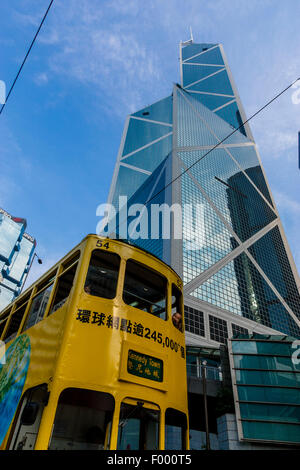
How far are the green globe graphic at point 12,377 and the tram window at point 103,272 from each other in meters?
1.68

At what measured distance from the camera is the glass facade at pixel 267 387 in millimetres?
12875

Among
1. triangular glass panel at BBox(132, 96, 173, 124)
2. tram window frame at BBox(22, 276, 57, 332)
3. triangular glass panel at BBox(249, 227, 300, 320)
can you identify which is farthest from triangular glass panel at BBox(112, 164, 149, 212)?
tram window frame at BBox(22, 276, 57, 332)

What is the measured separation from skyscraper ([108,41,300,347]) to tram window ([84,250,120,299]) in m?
27.3

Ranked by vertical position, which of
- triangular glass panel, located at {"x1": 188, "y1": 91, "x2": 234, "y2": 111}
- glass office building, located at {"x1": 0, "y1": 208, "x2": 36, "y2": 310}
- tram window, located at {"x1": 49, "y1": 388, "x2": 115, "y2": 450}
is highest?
triangular glass panel, located at {"x1": 188, "y1": 91, "x2": 234, "y2": 111}

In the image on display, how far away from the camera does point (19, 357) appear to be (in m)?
5.66

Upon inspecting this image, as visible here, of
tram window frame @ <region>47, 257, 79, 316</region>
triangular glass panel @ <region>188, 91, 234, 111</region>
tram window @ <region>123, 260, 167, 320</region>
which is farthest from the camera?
triangular glass panel @ <region>188, 91, 234, 111</region>

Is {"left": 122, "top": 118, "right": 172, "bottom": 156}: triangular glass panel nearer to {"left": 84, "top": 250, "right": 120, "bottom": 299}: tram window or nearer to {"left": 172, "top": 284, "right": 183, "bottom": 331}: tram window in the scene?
{"left": 172, "top": 284, "right": 183, "bottom": 331}: tram window

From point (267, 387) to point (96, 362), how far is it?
1278 cm

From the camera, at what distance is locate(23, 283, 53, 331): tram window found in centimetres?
592

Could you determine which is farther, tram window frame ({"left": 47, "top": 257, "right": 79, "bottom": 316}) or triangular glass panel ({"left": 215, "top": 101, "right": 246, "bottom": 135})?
triangular glass panel ({"left": 215, "top": 101, "right": 246, "bottom": 135})

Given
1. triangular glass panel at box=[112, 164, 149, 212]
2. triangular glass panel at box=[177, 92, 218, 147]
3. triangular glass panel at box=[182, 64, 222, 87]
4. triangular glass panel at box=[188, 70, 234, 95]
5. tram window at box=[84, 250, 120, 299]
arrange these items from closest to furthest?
tram window at box=[84, 250, 120, 299] < triangular glass panel at box=[177, 92, 218, 147] < triangular glass panel at box=[112, 164, 149, 212] < triangular glass panel at box=[188, 70, 234, 95] < triangular glass panel at box=[182, 64, 222, 87]

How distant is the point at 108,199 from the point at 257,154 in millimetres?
50640

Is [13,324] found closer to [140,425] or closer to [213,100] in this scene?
[140,425]

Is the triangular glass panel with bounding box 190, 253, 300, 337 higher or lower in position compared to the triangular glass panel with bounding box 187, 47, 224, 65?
lower
